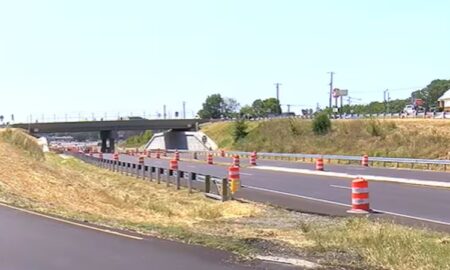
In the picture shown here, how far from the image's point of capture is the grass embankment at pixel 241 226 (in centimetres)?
1007

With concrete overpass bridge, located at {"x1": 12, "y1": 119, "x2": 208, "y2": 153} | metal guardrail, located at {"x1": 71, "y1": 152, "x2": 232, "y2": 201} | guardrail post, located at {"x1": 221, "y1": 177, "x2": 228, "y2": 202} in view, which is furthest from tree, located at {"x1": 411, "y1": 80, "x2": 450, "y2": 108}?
guardrail post, located at {"x1": 221, "y1": 177, "x2": 228, "y2": 202}

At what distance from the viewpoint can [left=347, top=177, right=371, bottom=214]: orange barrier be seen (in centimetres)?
1872

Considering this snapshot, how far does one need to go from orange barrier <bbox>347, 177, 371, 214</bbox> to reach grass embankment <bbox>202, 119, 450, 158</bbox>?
3780cm

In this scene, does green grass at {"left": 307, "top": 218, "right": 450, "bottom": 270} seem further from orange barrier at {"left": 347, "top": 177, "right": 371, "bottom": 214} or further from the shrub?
the shrub

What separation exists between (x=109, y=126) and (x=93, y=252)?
371ft

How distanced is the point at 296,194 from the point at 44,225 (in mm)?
13410

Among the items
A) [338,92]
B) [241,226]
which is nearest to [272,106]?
[338,92]

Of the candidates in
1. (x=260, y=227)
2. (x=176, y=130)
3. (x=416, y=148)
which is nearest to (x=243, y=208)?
(x=260, y=227)

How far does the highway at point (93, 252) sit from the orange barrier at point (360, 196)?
8.46 metres

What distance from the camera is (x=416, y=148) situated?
61.0m

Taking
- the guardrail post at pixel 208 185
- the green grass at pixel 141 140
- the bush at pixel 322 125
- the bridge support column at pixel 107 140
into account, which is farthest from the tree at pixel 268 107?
the guardrail post at pixel 208 185

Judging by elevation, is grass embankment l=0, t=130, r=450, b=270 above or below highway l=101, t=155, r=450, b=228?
above

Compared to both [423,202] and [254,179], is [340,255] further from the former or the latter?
[254,179]

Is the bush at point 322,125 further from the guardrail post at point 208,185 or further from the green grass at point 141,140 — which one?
the green grass at point 141,140
